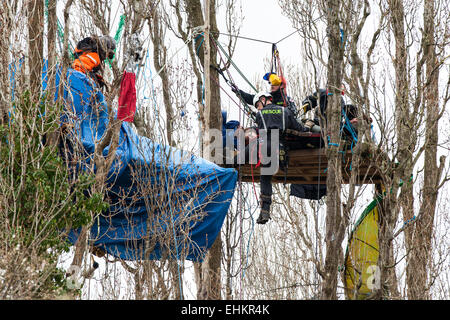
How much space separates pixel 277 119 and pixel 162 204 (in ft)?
6.90

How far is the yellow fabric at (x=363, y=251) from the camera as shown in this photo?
12078mm

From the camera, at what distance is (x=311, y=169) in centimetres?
1162

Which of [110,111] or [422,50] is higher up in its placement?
[422,50]

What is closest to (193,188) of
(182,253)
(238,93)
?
(182,253)

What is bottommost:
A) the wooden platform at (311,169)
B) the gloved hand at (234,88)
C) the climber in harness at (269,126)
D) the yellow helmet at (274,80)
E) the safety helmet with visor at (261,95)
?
the wooden platform at (311,169)

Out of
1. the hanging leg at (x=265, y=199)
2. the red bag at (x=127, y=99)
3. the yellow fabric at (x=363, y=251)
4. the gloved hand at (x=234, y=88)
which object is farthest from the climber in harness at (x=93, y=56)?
the yellow fabric at (x=363, y=251)

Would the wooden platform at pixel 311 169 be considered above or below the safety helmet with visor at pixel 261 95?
below

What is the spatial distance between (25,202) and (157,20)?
6525 mm

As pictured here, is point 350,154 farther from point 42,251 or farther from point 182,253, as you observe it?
point 42,251

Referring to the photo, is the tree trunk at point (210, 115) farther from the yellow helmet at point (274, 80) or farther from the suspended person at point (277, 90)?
the yellow helmet at point (274, 80)

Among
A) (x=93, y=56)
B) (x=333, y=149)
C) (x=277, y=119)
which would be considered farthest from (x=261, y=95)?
(x=93, y=56)

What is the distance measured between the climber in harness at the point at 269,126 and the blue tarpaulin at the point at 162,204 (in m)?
0.57

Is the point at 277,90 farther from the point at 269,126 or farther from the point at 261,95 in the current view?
the point at 269,126

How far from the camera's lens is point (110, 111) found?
29.7 ft
